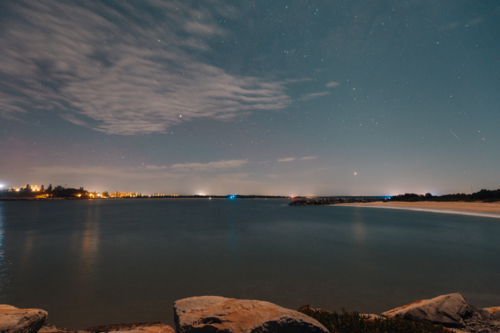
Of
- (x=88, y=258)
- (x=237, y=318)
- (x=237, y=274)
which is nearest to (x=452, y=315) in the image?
(x=237, y=318)

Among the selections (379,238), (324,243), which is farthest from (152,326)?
(379,238)

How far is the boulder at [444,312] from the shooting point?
6051mm

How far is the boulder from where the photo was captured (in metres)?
6.05

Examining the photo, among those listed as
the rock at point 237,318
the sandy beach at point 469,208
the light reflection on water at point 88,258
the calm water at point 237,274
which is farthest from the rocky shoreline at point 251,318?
the sandy beach at point 469,208

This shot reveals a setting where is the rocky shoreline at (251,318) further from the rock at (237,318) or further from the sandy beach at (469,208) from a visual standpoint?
the sandy beach at (469,208)

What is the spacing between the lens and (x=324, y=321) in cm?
576

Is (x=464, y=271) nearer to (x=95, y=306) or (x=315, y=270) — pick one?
(x=315, y=270)

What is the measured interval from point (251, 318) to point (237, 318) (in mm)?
284

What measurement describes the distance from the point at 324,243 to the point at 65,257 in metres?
20.2

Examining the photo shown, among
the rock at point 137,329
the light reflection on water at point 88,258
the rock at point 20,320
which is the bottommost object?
the light reflection on water at point 88,258

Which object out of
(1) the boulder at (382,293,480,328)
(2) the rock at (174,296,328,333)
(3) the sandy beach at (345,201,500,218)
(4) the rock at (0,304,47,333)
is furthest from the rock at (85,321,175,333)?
(3) the sandy beach at (345,201,500,218)

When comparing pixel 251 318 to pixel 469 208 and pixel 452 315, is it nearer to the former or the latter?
pixel 452 315

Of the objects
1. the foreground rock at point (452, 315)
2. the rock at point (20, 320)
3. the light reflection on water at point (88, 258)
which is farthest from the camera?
the light reflection on water at point (88, 258)

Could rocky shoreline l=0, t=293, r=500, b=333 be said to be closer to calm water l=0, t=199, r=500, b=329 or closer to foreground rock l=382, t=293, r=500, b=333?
foreground rock l=382, t=293, r=500, b=333
